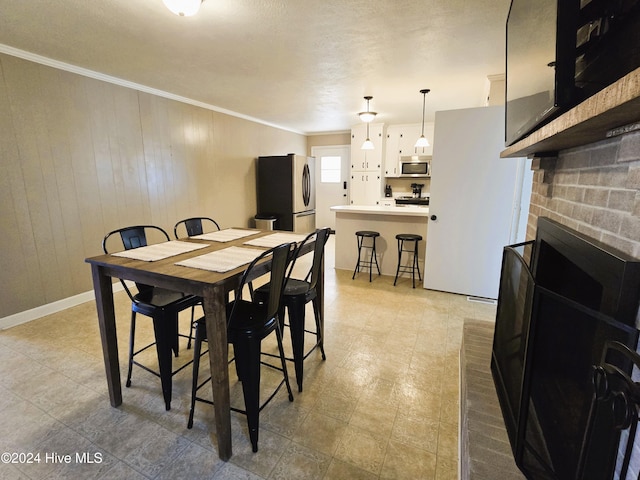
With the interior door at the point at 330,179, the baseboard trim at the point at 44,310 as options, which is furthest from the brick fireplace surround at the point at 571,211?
the interior door at the point at 330,179

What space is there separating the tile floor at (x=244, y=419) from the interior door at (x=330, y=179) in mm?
5275

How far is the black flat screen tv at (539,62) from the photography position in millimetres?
766

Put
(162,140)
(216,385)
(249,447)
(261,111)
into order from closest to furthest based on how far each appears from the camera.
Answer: (216,385) → (249,447) → (162,140) → (261,111)

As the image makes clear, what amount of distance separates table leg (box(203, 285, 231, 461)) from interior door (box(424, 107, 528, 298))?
9.25 ft

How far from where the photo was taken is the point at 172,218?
14.0 feet

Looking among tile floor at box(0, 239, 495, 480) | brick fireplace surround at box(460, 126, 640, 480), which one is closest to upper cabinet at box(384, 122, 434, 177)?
tile floor at box(0, 239, 495, 480)

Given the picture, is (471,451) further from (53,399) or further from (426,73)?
(426,73)

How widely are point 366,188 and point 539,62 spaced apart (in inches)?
229

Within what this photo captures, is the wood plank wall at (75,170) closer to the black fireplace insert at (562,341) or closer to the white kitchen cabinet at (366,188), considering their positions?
the white kitchen cabinet at (366,188)

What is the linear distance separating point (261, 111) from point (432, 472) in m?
5.21

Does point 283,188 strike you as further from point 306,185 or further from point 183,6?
point 183,6

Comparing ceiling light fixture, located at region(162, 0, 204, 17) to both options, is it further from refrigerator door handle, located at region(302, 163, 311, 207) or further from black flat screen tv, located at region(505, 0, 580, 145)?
refrigerator door handle, located at region(302, 163, 311, 207)

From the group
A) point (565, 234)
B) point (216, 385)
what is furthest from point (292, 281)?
point (565, 234)

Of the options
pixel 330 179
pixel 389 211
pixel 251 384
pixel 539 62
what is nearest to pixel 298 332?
pixel 251 384
